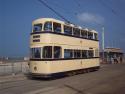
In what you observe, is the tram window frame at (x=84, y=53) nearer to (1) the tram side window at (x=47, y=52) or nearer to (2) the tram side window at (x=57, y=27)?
(2) the tram side window at (x=57, y=27)

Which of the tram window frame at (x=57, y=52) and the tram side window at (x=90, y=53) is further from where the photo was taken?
the tram side window at (x=90, y=53)

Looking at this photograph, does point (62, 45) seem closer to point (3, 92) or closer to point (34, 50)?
point (34, 50)

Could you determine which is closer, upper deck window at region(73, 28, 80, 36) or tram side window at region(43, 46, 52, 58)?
tram side window at region(43, 46, 52, 58)

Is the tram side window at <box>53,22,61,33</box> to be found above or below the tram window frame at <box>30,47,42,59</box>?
above

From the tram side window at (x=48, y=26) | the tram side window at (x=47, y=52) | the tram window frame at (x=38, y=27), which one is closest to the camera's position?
the tram side window at (x=47, y=52)

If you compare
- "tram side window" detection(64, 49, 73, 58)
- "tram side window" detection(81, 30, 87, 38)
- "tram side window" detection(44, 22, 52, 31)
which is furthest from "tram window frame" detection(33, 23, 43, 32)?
"tram side window" detection(81, 30, 87, 38)

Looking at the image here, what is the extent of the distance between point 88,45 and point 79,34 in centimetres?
276

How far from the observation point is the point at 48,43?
65.3 feet

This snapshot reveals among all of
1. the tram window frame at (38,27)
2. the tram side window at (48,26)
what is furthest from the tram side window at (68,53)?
the tram window frame at (38,27)

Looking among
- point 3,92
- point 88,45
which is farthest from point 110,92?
point 88,45

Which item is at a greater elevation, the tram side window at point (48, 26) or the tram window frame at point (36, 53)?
the tram side window at point (48, 26)

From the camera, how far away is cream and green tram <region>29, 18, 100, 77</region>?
784 inches

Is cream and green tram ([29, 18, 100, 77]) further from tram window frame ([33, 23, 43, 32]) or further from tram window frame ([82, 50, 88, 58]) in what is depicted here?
tram window frame ([82, 50, 88, 58])

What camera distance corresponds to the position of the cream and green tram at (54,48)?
1991 centimetres
